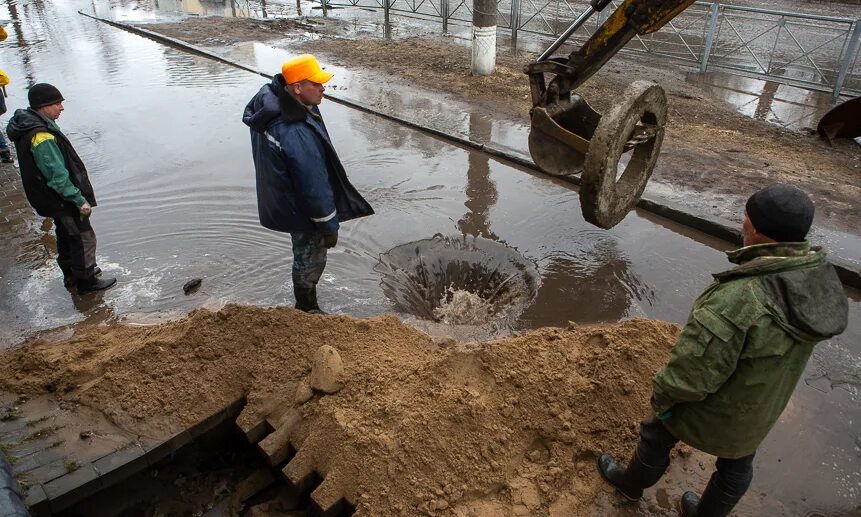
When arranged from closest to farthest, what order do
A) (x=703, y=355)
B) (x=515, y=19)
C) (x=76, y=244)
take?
(x=703, y=355), (x=76, y=244), (x=515, y=19)

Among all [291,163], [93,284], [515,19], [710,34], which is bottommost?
[93,284]

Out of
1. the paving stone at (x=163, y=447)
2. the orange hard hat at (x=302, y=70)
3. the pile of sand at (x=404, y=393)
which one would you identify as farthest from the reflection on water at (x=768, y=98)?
the paving stone at (x=163, y=447)

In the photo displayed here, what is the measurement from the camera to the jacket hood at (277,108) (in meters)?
3.77

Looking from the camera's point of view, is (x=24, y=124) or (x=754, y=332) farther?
(x=24, y=124)

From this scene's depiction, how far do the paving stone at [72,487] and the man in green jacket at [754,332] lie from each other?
2.99 meters

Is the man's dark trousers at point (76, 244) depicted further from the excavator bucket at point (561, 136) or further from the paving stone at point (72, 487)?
the excavator bucket at point (561, 136)

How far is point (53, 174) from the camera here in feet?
14.3

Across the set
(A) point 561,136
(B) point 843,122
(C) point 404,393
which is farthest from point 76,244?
(B) point 843,122

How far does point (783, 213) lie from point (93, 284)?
5.18 m

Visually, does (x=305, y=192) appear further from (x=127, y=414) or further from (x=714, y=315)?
(x=714, y=315)

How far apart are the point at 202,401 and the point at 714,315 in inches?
116

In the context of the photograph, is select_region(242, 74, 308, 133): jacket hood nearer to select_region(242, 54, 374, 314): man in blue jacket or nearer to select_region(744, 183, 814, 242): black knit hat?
select_region(242, 54, 374, 314): man in blue jacket

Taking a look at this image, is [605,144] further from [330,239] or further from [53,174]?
[53,174]

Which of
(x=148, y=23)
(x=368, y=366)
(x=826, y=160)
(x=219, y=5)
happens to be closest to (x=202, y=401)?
(x=368, y=366)
